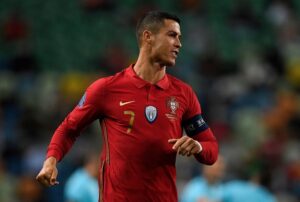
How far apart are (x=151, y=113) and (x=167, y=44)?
0.49 meters

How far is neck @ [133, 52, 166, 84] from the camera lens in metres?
5.84

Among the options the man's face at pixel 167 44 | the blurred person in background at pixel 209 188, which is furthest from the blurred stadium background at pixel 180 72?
the man's face at pixel 167 44

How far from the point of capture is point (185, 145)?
17.2 ft

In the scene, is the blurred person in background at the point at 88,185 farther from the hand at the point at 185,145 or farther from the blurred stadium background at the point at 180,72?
the hand at the point at 185,145

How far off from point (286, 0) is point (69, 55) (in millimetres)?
4580

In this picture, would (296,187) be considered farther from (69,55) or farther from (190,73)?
(69,55)

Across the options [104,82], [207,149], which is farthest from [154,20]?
[207,149]

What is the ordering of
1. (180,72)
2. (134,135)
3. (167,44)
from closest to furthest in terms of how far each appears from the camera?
1. (134,135)
2. (167,44)
3. (180,72)

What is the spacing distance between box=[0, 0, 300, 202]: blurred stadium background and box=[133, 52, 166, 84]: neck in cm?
659

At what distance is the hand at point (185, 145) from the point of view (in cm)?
524

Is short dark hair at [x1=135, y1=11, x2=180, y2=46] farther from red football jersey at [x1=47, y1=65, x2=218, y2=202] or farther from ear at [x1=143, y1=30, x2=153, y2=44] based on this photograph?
red football jersey at [x1=47, y1=65, x2=218, y2=202]

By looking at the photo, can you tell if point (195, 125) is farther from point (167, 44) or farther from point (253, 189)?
point (253, 189)

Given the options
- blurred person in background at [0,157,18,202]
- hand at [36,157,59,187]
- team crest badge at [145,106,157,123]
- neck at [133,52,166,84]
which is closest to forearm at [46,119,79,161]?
hand at [36,157,59,187]

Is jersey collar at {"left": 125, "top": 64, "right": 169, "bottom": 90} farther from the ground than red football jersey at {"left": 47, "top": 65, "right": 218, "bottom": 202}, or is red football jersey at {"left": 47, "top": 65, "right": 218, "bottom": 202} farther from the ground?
jersey collar at {"left": 125, "top": 64, "right": 169, "bottom": 90}
